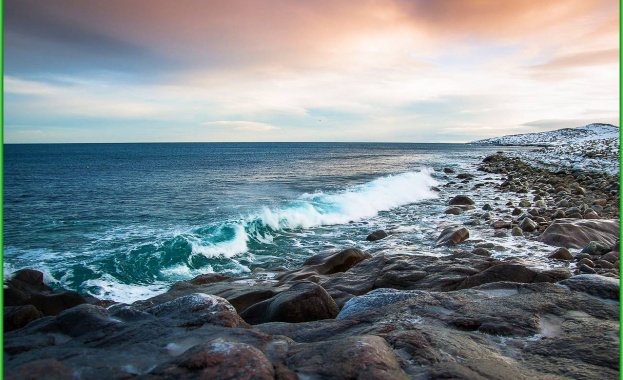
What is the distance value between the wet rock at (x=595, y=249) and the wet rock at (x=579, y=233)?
64 centimetres

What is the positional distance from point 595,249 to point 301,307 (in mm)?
8144

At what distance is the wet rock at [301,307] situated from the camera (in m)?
4.84

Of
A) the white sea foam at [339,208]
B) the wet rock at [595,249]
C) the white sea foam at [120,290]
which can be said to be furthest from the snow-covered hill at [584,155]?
the white sea foam at [339,208]

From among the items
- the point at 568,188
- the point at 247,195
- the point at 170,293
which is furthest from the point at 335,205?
the point at 568,188

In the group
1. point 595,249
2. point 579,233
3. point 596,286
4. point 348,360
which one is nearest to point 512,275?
point 596,286

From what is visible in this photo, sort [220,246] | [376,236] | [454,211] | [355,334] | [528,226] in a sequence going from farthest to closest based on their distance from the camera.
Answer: [454,211], [220,246], [376,236], [528,226], [355,334]

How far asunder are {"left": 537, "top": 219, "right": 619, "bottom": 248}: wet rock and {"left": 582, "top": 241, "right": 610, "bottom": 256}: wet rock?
2.09 ft

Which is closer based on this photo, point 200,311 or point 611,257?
point 200,311

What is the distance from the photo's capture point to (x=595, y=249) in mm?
8977

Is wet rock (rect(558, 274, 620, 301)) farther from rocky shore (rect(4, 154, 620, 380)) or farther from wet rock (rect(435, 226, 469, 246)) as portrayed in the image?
wet rock (rect(435, 226, 469, 246))

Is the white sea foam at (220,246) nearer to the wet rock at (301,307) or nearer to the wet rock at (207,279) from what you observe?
the wet rock at (207,279)

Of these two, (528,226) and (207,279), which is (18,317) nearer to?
(207,279)

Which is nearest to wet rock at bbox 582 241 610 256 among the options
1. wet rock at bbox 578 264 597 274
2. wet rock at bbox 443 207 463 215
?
wet rock at bbox 578 264 597 274

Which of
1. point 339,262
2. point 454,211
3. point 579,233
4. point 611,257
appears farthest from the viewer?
point 454,211
